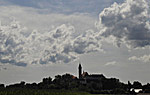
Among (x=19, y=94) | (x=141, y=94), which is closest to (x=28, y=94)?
(x=19, y=94)

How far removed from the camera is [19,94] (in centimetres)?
16588

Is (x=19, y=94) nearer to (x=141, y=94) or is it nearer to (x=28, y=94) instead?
(x=28, y=94)

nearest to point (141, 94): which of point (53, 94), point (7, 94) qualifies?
point (53, 94)

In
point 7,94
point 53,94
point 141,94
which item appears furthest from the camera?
point 141,94

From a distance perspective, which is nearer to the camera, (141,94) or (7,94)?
(7,94)

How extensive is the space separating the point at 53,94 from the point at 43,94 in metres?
6.50

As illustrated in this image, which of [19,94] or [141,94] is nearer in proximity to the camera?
[19,94]

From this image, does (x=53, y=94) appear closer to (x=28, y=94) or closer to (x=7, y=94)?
(x=28, y=94)

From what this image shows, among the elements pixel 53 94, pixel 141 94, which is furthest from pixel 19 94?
pixel 141 94

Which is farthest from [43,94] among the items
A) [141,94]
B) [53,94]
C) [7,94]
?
[141,94]

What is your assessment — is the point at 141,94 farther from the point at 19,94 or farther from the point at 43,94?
the point at 19,94

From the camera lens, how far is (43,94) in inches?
6654

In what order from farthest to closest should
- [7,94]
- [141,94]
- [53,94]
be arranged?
[141,94] < [53,94] < [7,94]

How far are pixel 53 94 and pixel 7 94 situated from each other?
1122 inches
